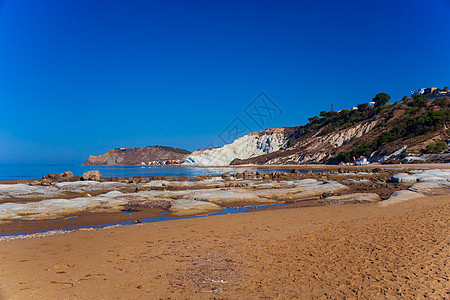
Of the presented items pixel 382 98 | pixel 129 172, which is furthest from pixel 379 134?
pixel 129 172

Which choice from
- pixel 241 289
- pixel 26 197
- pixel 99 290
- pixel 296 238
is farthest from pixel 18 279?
pixel 26 197

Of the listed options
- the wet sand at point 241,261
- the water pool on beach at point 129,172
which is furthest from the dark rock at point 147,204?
the water pool on beach at point 129,172

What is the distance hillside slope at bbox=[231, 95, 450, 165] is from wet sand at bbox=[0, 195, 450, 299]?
49.3 m

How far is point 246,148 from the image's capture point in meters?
127

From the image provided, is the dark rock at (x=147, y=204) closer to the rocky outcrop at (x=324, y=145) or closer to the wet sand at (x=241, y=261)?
the wet sand at (x=241, y=261)

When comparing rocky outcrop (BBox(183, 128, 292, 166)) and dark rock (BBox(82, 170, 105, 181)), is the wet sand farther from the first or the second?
rocky outcrop (BBox(183, 128, 292, 166))

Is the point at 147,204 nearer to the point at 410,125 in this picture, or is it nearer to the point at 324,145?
the point at 410,125

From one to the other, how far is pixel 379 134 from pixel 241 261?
236 ft

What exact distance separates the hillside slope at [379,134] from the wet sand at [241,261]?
4927 centimetres

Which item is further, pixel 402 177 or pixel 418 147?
pixel 418 147

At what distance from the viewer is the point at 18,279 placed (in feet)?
16.3

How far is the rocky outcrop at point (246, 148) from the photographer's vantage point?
117125 mm

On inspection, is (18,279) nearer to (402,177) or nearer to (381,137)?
(402,177)

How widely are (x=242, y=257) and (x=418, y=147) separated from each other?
181 feet
